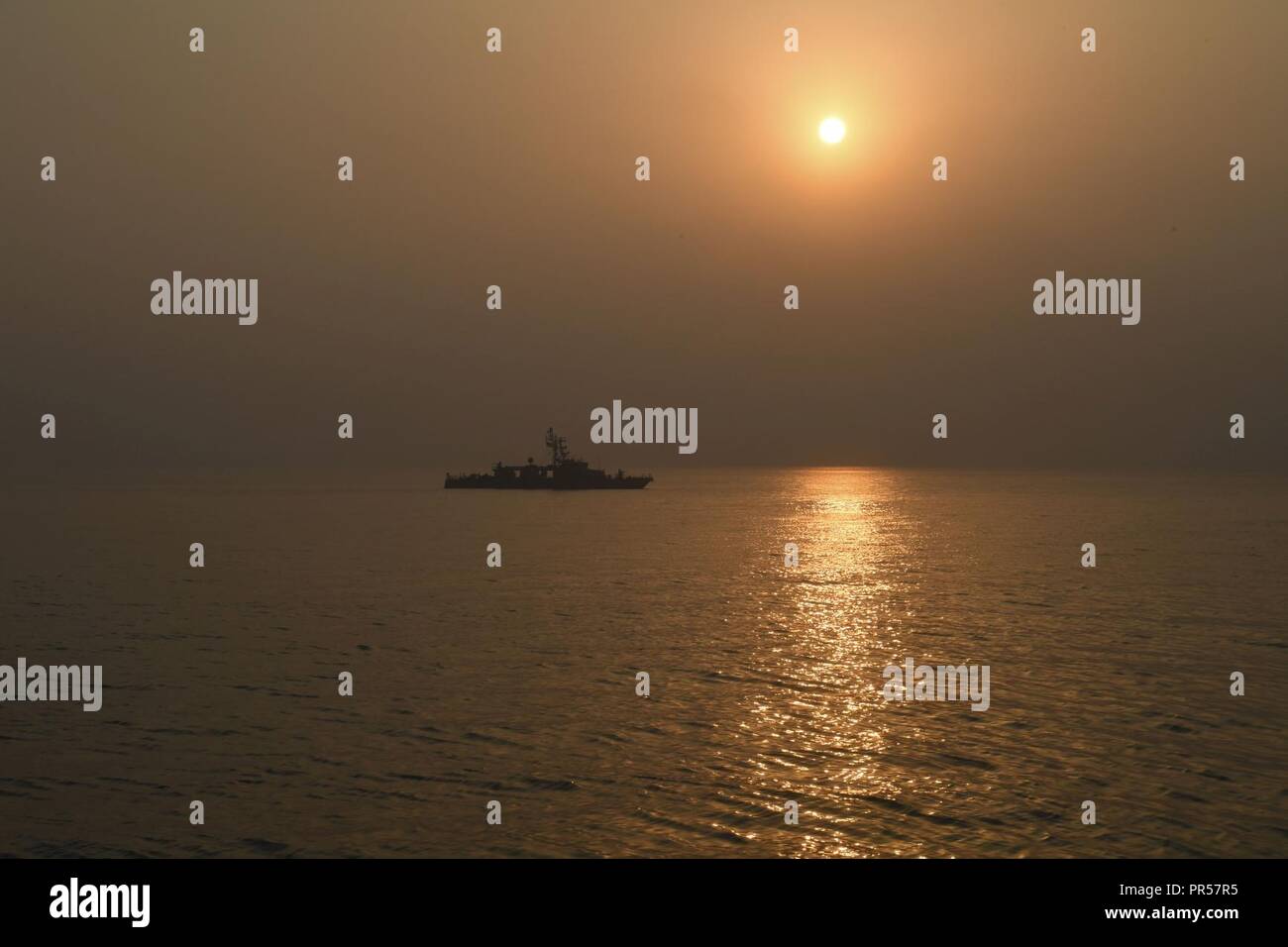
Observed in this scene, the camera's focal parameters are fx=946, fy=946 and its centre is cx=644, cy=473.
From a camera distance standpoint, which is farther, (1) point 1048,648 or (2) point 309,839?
(1) point 1048,648

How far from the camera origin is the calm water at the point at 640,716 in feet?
58.3

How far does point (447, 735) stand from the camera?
24.5 metres

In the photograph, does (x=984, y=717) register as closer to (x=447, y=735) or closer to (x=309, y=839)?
(x=447, y=735)

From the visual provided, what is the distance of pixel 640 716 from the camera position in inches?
1034

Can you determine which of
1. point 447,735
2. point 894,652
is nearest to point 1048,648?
point 894,652

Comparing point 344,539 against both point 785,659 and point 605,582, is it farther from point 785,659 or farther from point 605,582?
point 785,659

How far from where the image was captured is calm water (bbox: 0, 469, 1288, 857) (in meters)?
17.8
